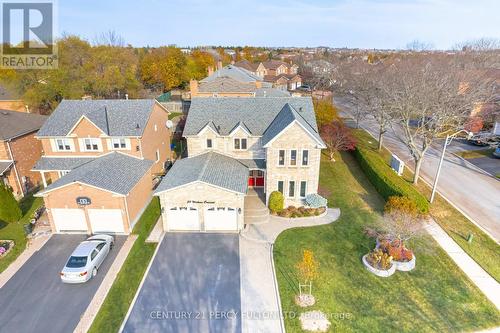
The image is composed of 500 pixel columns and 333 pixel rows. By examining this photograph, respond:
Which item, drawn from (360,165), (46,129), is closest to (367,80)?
(360,165)

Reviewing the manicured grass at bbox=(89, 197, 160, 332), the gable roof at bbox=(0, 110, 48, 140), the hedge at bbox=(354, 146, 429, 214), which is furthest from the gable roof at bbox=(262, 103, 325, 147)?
the gable roof at bbox=(0, 110, 48, 140)

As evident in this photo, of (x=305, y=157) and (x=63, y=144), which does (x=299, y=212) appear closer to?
(x=305, y=157)

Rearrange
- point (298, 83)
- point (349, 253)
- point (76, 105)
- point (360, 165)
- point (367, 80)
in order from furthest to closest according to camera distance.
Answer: point (298, 83), point (367, 80), point (360, 165), point (76, 105), point (349, 253)

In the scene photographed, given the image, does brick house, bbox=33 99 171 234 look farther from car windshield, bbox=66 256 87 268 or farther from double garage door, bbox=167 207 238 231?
car windshield, bbox=66 256 87 268

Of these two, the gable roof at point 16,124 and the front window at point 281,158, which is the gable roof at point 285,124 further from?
the gable roof at point 16,124

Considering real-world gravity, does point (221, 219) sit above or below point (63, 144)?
below

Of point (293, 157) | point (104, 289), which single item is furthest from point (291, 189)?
point (104, 289)

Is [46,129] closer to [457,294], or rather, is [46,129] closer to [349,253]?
[349,253]
